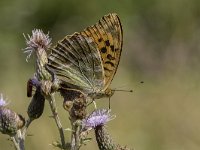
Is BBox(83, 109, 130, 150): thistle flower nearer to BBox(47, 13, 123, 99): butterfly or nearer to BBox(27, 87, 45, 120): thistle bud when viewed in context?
BBox(47, 13, 123, 99): butterfly

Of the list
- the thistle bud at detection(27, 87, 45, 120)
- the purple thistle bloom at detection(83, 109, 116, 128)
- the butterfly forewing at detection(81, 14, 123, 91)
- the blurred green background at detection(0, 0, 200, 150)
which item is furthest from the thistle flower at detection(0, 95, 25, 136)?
the blurred green background at detection(0, 0, 200, 150)

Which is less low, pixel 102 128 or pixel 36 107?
pixel 36 107

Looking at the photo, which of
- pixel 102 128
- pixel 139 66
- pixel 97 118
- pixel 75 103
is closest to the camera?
pixel 75 103

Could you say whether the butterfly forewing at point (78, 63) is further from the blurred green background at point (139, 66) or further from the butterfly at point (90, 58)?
the blurred green background at point (139, 66)

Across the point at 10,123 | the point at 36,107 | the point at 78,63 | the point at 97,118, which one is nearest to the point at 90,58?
the point at 78,63

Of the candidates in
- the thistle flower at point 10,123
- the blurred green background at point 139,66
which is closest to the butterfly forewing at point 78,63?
the thistle flower at point 10,123

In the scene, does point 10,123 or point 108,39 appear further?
point 108,39

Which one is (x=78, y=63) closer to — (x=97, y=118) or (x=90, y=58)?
(x=90, y=58)
